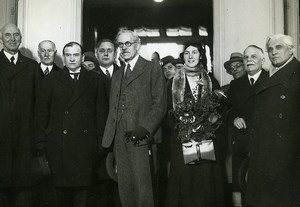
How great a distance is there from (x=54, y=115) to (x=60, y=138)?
0.22 metres

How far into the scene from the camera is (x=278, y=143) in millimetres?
3277

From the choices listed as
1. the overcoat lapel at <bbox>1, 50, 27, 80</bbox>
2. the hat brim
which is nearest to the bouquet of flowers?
the hat brim

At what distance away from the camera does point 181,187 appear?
3752mm

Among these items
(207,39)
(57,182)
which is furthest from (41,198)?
(207,39)

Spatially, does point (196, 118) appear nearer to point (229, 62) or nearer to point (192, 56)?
point (192, 56)

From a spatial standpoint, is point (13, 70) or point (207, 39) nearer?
point (13, 70)

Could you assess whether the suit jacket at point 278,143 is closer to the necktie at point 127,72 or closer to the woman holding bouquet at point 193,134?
the woman holding bouquet at point 193,134

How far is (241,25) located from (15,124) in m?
2.85

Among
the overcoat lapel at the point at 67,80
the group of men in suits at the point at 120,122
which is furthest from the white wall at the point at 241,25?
the overcoat lapel at the point at 67,80

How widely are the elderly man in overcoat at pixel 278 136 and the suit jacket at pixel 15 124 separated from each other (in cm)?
204

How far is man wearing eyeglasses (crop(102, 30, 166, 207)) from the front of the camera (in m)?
3.51

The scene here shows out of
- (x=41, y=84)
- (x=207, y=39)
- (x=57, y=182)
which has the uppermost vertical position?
(x=207, y=39)

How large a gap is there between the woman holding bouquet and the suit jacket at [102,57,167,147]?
246 millimetres

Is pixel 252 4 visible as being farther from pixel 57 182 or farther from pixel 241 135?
pixel 57 182
